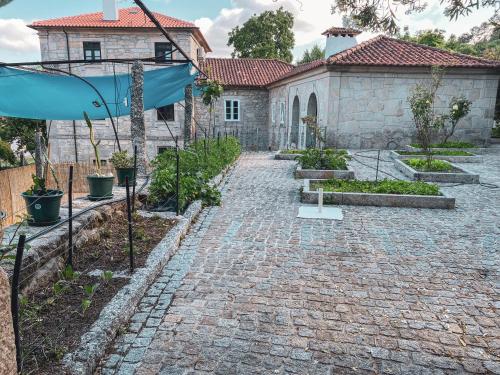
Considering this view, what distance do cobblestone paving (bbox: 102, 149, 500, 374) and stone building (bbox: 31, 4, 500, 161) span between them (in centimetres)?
710

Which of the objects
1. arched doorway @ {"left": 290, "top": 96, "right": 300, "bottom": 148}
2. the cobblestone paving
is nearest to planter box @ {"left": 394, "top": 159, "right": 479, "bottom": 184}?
the cobblestone paving

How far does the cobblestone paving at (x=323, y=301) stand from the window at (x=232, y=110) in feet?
59.7

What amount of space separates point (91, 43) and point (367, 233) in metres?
21.3

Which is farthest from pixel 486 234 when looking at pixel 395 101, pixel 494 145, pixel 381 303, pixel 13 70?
pixel 494 145

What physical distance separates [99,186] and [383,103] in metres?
12.7

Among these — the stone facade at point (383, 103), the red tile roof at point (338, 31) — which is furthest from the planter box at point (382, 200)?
the red tile roof at point (338, 31)

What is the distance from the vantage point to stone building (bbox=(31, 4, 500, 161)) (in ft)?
49.6

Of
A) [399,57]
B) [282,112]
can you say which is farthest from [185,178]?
[282,112]

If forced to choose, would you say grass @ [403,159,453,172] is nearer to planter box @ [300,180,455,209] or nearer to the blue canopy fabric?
planter box @ [300,180,455,209]

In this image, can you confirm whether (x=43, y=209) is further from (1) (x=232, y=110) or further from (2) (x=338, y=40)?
(1) (x=232, y=110)

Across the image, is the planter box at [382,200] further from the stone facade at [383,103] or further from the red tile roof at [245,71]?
the red tile roof at [245,71]

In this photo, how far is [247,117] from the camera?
24.3m

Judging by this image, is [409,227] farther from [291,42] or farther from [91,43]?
[291,42]

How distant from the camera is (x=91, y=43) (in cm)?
2158
